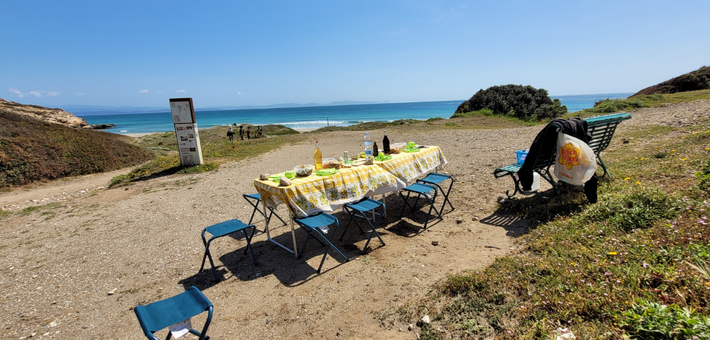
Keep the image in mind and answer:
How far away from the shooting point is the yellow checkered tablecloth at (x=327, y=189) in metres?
3.76

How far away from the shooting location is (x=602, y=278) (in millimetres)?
2434

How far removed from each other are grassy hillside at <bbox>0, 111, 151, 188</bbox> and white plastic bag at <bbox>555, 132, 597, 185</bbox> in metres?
13.8

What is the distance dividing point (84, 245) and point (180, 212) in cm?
159

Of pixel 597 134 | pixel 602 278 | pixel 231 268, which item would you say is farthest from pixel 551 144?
pixel 231 268

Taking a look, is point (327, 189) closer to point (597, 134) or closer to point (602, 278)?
point (602, 278)

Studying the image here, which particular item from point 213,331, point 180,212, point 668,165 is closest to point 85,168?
point 180,212

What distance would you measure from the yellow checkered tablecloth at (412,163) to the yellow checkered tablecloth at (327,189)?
16cm

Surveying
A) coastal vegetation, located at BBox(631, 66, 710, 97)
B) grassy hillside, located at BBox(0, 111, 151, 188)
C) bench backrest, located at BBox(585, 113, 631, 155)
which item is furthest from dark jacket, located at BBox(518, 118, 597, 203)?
coastal vegetation, located at BBox(631, 66, 710, 97)

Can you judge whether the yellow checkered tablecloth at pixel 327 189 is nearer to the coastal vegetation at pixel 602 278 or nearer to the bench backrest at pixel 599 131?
the coastal vegetation at pixel 602 278

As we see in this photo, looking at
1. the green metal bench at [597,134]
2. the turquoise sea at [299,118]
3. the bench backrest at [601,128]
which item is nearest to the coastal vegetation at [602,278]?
the green metal bench at [597,134]

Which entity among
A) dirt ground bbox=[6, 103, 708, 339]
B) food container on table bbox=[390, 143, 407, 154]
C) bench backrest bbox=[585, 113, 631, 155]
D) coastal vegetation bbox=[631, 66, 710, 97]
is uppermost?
coastal vegetation bbox=[631, 66, 710, 97]

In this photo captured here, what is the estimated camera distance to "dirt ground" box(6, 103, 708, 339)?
2.97 m

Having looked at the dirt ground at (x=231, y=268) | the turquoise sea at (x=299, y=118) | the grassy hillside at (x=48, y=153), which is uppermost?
the grassy hillside at (x=48, y=153)

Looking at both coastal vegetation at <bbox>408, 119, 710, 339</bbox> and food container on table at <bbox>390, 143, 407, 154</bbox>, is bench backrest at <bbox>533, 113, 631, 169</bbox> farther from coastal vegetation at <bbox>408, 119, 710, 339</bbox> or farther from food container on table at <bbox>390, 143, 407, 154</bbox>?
food container on table at <bbox>390, 143, 407, 154</bbox>
